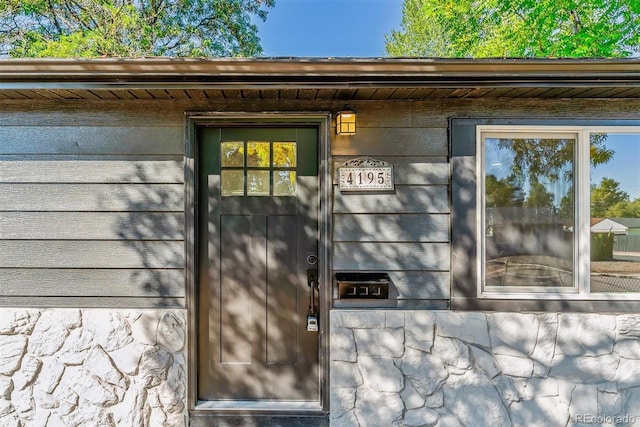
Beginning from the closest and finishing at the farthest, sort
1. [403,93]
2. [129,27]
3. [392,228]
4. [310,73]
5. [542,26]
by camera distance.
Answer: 1. [310,73]
2. [403,93]
3. [392,228]
4. [542,26]
5. [129,27]

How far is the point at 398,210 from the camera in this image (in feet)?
7.00

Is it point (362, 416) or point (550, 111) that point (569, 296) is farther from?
point (362, 416)

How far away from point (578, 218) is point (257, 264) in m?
2.00

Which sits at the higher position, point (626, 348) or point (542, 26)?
point (542, 26)

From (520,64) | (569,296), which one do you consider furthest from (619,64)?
(569,296)

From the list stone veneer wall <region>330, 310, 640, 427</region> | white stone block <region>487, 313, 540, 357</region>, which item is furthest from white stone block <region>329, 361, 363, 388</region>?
white stone block <region>487, 313, 540, 357</region>

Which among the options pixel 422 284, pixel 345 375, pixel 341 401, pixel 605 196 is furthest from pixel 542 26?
pixel 341 401

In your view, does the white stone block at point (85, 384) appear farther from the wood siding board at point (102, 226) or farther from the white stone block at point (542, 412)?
the white stone block at point (542, 412)

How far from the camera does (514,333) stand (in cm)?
208

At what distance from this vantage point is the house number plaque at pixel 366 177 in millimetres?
2115

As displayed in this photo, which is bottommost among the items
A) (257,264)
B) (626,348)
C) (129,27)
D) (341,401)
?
(341,401)

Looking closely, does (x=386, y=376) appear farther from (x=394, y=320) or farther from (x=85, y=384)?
(x=85, y=384)

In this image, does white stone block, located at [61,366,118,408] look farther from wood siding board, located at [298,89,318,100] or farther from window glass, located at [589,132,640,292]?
window glass, located at [589,132,640,292]

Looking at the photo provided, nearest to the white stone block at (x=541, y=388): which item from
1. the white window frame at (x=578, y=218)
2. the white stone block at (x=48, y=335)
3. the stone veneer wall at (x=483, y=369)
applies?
the stone veneer wall at (x=483, y=369)
